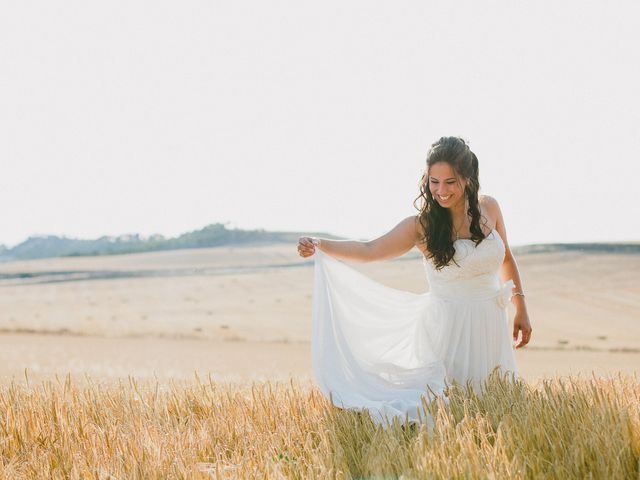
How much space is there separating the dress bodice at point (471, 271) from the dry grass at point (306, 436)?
62 cm

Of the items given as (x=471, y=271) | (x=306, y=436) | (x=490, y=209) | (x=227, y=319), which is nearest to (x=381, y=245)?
A: (x=471, y=271)

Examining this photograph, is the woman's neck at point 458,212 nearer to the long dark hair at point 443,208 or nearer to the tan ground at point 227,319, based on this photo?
the long dark hair at point 443,208

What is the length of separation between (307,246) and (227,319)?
16.1m

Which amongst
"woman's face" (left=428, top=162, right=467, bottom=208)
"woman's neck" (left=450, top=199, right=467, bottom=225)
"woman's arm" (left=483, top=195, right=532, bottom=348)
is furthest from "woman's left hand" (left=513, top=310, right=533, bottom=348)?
"woman's face" (left=428, top=162, right=467, bottom=208)

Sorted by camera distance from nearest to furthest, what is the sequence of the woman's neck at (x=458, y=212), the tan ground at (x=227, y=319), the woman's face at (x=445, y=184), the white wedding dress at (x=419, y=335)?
the woman's face at (x=445, y=184), the white wedding dress at (x=419, y=335), the woman's neck at (x=458, y=212), the tan ground at (x=227, y=319)

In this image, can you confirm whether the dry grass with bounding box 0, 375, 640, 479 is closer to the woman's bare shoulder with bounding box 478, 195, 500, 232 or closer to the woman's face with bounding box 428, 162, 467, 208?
the woman's bare shoulder with bounding box 478, 195, 500, 232

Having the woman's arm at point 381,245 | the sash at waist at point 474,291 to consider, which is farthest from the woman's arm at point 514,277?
the woman's arm at point 381,245

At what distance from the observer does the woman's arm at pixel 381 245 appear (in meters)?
4.90

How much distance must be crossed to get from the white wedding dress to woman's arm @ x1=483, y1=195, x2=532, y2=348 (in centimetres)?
23

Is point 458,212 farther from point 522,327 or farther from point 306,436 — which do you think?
point 306,436

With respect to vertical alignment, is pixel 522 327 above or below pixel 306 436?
above

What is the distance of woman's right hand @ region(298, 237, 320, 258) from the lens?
4812mm

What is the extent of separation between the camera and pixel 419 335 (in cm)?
507

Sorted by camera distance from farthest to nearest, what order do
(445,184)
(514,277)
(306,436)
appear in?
(514,277) → (445,184) → (306,436)
